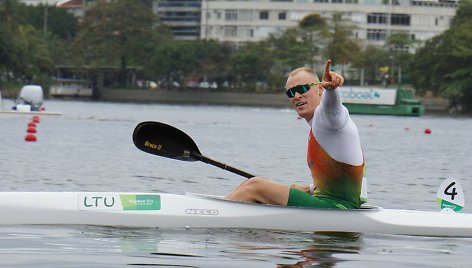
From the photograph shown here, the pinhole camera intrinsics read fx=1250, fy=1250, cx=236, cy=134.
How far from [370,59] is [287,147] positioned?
312 feet

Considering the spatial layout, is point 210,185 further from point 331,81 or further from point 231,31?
point 231,31

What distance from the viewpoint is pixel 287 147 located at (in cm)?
4094

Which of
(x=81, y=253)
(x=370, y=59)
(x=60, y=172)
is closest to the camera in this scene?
Result: (x=81, y=253)

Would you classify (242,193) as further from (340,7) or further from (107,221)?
(340,7)

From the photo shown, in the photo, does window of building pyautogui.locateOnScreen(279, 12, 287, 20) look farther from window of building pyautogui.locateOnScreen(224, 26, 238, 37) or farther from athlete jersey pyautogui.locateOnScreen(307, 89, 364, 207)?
athlete jersey pyautogui.locateOnScreen(307, 89, 364, 207)

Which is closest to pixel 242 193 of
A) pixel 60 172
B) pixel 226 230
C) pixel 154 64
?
pixel 226 230

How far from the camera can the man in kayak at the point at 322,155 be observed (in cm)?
1223

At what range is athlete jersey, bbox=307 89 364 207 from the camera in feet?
40.1

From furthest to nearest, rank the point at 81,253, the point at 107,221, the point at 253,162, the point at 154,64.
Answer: the point at 154,64
the point at 253,162
the point at 107,221
the point at 81,253

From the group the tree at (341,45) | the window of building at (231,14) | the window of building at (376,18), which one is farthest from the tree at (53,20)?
the tree at (341,45)

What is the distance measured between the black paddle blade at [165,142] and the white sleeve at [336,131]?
2359 mm

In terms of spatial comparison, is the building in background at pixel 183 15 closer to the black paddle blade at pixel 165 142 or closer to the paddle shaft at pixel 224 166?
the black paddle blade at pixel 165 142

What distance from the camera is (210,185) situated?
23.1 m

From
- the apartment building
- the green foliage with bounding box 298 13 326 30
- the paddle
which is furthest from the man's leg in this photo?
the apartment building
